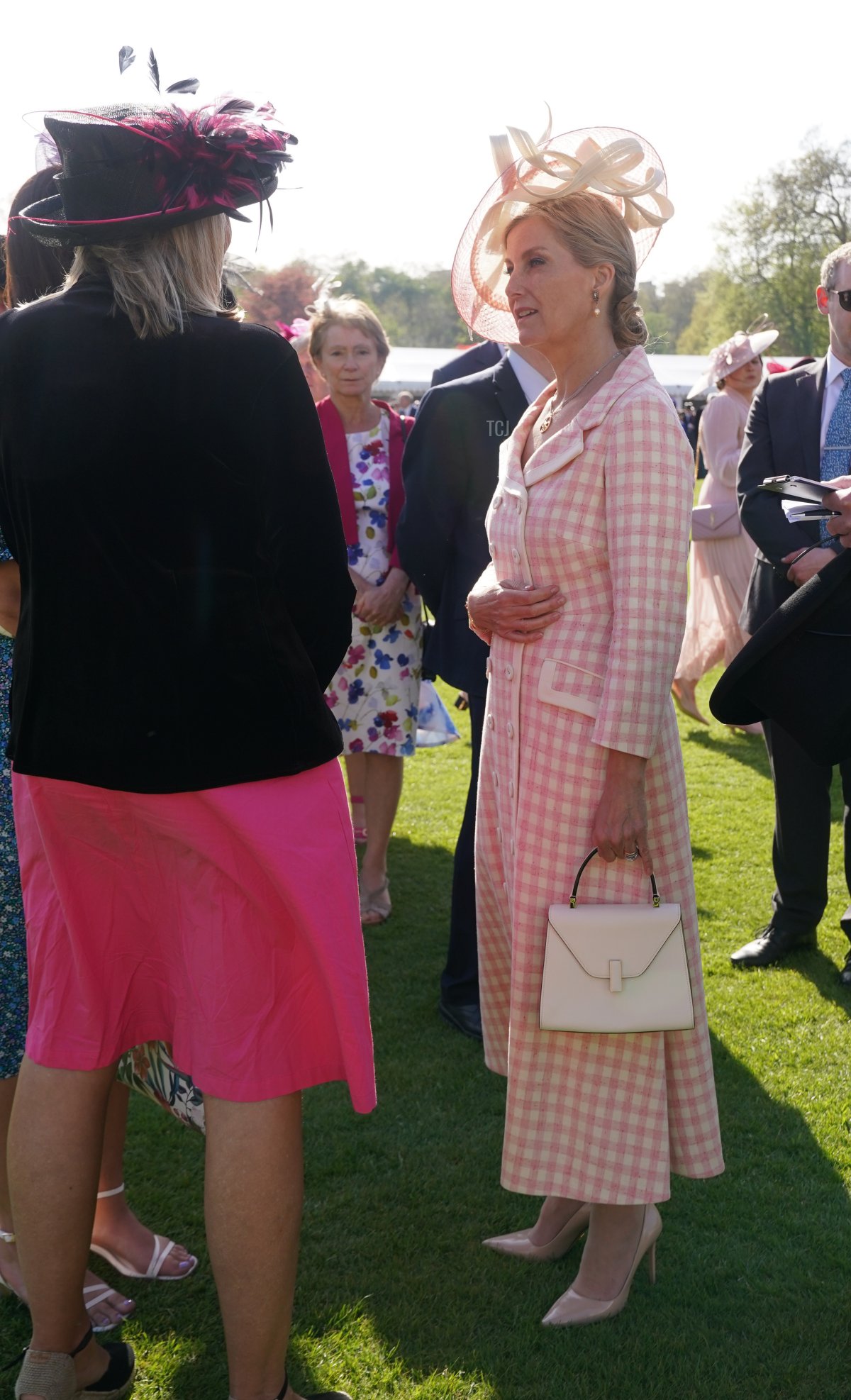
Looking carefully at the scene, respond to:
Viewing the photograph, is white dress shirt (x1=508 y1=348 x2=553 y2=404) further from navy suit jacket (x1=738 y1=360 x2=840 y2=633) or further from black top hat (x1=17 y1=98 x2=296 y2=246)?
black top hat (x1=17 y1=98 x2=296 y2=246)

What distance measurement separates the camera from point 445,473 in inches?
150

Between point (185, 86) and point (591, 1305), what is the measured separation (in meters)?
2.48

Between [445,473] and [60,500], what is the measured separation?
206cm

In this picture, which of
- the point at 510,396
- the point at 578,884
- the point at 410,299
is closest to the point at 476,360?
the point at 510,396

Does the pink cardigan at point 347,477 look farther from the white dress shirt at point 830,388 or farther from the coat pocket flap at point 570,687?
the coat pocket flap at point 570,687

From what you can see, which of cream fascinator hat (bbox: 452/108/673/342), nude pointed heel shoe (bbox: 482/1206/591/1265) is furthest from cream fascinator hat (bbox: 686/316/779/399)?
nude pointed heel shoe (bbox: 482/1206/591/1265)

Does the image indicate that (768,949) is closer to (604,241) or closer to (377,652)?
(377,652)

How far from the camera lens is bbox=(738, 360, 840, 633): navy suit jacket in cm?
415

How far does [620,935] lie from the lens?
2428 millimetres

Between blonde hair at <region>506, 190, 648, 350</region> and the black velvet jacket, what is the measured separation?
849 mm

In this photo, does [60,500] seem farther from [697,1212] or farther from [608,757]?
[697,1212]

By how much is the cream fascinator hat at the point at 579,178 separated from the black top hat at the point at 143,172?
0.75 m

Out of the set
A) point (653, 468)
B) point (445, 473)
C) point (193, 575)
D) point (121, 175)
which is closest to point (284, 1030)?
point (193, 575)

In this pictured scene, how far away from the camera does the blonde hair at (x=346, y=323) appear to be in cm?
500
